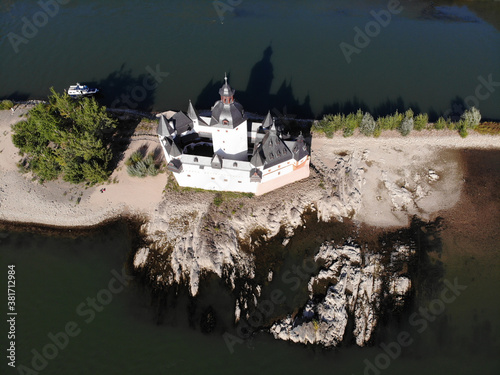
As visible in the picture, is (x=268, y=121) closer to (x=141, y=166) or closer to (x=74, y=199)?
(x=141, y=166)

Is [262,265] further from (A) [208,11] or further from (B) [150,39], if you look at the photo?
(A) [208,11]

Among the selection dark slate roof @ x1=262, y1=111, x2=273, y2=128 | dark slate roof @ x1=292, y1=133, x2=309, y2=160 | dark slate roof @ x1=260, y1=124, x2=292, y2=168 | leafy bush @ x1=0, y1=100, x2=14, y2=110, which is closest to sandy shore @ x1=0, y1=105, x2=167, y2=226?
leafy bush @ x1=0, y1=100, x2=14, y2=110

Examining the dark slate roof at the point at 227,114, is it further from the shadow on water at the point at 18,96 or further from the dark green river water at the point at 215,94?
the shadow on water at the point at 18,96

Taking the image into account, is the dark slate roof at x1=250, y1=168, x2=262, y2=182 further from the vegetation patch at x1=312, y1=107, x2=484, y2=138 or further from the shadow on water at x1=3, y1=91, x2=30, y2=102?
the shadow on water at x1=3, y1=91, x2=30, y2=102

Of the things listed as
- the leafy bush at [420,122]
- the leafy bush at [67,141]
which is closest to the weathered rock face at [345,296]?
the leafy bush at [420,122]

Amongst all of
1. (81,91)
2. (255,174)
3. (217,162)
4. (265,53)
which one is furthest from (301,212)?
(81,91)

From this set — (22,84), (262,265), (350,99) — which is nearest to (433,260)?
(262,265)

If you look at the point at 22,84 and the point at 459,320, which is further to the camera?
the point at 22,84
